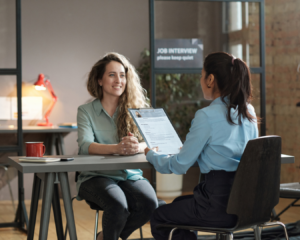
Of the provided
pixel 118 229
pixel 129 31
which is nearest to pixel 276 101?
pixel 129 31

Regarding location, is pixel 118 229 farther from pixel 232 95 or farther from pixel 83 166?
pixel 232 95

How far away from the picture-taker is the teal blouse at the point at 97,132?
232cm

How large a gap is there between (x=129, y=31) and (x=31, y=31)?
45.3 inches

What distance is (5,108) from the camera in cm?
351

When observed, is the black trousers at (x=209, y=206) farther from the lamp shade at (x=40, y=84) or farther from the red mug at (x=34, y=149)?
the lamp shade at (x=40, y=84)

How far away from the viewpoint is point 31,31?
4.83 meters

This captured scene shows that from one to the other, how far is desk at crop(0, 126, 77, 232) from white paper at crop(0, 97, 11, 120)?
106 millimetres

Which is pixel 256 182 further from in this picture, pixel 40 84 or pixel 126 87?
pixel 40 84

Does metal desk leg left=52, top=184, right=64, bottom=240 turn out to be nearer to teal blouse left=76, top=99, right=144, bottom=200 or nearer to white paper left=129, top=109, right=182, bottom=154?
teal blouse left=76, top=99, right=144, bottom=200

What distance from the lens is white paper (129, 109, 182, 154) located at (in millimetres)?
2019

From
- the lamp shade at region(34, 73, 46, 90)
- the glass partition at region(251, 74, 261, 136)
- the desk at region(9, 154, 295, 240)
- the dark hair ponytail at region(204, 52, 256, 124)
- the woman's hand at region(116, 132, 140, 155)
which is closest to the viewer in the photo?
the dark hair ponytail at region(204, 52, 256, 124)

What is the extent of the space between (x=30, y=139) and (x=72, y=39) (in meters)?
1.27

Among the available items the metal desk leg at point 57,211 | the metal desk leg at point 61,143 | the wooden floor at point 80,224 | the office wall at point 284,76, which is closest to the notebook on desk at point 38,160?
the metal desk leg at point 57,211

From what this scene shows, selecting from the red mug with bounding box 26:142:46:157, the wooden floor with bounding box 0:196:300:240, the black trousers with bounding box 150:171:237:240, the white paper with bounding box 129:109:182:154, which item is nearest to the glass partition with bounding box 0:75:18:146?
the wooden floor with bounding box 0:196:300:240
